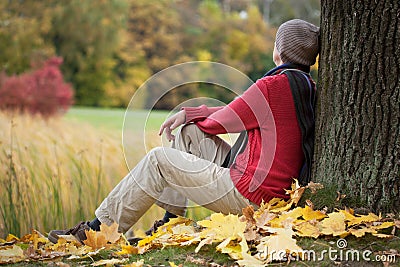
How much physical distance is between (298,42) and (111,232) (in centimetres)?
105

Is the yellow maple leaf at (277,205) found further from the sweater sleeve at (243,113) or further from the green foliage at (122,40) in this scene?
the green foliage at (122,40)

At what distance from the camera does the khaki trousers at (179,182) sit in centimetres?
237

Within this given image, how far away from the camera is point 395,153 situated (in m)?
2.10

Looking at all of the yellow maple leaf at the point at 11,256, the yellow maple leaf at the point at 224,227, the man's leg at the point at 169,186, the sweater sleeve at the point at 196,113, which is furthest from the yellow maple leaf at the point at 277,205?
the yellow maple leaf at the point at 11,256

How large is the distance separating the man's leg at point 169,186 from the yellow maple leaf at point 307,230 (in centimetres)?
35

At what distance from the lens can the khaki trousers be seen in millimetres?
2371

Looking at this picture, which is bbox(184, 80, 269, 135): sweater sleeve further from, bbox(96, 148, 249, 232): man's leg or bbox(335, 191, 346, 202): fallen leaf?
bbox(335, 191, 346, 202): fallen leaf

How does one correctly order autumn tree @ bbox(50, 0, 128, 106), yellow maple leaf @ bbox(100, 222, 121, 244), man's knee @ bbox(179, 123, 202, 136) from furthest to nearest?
autumn tree @ bbox(50, 0, 128, 106) → man's knee @ bbox(179, 123, 202, 136) → yellow maple leaf @ bbox(100, 222, 121, 244)

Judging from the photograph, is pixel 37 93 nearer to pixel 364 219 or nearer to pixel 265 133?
pixel 265 133

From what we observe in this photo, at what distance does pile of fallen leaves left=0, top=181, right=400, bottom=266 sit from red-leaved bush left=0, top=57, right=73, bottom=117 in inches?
262

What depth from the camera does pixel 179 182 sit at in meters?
2.40

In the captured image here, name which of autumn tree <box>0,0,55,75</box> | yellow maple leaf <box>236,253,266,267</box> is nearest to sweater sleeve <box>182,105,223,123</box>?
yellow maple leaf <box>236,253,266,267</box>

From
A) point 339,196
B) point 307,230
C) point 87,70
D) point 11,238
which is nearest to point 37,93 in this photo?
point 87,70

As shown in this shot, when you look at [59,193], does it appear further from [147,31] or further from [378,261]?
[147,31]
